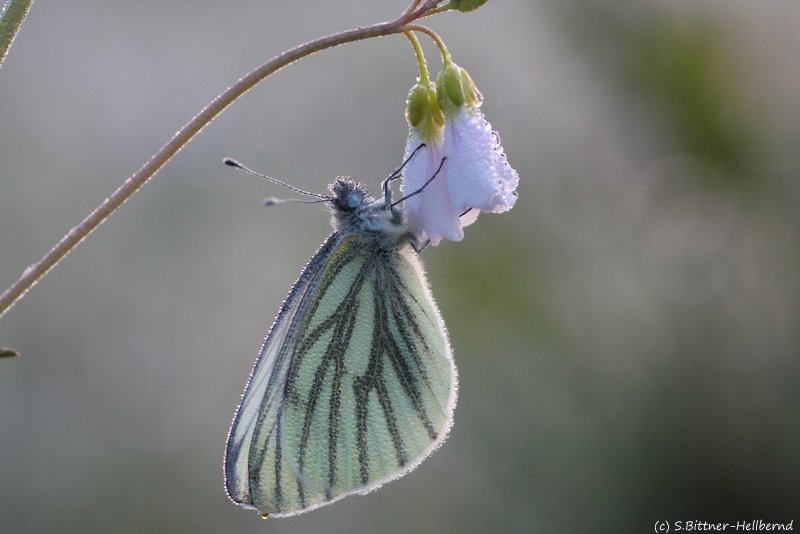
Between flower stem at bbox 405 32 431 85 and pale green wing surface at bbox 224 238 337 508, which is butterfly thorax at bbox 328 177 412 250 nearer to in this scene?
pale green wing surface at bbox 224 238 337 508

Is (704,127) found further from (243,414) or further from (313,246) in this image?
(243,414)

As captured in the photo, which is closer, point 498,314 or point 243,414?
point 243,414

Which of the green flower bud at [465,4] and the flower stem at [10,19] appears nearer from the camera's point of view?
the flower stem at [10,19]

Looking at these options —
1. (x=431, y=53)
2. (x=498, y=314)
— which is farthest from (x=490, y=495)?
(x=431, y=53)

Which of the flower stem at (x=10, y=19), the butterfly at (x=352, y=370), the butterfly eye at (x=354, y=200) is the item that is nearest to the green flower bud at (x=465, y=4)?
the butterfly at (x=352, y=370)

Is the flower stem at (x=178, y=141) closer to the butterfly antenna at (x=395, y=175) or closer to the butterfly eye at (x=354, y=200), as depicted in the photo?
the butterfly antenna at (x=395, y=175)

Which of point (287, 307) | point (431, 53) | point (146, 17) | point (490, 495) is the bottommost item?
point (490, 495)

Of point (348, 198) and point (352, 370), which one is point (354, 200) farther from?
point (352, 370)
